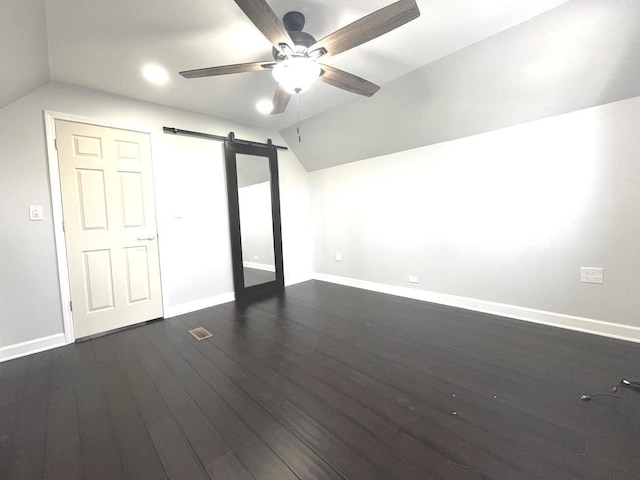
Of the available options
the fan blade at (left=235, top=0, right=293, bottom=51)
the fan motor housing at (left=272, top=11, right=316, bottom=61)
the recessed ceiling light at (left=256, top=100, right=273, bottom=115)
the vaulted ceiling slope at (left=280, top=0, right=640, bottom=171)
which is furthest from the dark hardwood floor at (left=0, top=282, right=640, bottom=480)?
the recessed ceiling light at (left=256, top=100, right=273, bottom=115)

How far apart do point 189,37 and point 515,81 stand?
2652 mm

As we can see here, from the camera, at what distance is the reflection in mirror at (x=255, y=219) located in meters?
3.78

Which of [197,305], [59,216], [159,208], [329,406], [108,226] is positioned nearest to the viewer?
[329,406]

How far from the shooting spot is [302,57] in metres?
1.73

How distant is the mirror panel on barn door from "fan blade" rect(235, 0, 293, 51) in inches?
89.0

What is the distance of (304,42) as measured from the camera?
5.86 ft

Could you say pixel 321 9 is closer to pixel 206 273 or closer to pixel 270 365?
pixel 270 365

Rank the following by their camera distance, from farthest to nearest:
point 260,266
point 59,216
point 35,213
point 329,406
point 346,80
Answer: point 260,266, point 59,216, point 35,213, point 346,80, point 329,406

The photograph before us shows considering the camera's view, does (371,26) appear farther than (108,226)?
No

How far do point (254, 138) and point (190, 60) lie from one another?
5.68ft

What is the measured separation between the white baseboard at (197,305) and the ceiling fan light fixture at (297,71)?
9.11 feet

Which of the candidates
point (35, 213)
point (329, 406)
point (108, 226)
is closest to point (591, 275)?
point (329, 406)

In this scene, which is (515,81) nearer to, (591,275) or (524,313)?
(591,275)

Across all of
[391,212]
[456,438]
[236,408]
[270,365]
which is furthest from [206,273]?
[456,438]
